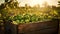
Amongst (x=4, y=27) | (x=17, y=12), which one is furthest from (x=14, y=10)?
(x=4, y=27)

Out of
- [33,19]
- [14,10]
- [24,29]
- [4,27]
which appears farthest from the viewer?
[14,10]

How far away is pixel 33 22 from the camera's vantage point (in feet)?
7.41

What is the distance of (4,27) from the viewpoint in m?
2.49

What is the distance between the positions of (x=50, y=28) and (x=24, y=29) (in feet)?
1.76

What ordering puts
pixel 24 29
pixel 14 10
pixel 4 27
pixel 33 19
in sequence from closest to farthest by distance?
pixel 24 29
pixel 33 19
pixel 4 27
pixel 14 10

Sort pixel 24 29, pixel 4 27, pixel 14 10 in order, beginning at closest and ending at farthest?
pixel 24 29 < pixel 4 27 < pixel 14 10

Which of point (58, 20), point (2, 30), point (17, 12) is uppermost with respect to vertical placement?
point (17, 12)

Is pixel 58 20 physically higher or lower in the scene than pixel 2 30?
higher

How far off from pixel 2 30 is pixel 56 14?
1087 millimetres

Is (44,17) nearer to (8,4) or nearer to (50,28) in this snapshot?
(50,28)

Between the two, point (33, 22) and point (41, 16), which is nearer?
point (33, 22)

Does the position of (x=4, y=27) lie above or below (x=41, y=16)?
below

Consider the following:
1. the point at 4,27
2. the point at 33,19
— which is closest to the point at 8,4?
the point at 4,27

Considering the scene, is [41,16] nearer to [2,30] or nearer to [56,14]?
[56,14]
